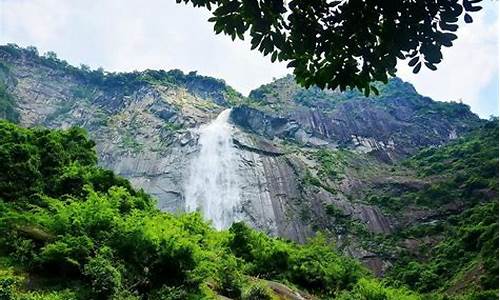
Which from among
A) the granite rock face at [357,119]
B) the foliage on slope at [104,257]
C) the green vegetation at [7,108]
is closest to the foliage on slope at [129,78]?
the granite rock face at [357,119]

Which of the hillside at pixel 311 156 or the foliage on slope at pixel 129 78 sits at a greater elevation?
the foliage on slope at pixel 129 78

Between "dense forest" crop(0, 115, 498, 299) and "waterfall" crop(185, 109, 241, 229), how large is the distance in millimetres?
25670

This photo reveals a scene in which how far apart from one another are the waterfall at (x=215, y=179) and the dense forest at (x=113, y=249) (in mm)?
25670

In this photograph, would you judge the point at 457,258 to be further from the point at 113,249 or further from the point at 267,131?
the point at 267,131

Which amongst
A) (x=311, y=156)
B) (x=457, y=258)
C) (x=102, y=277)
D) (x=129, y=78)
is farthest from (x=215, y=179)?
(x=102, y=277)

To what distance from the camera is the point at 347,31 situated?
11.1 feet

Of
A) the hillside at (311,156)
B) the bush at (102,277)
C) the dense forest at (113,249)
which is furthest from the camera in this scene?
the hillside at (311,156)

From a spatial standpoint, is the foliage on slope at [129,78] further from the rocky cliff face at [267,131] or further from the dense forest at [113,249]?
the dense forest at [113,249]

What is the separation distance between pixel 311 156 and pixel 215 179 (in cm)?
1192

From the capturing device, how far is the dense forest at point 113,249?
8297 millimetres

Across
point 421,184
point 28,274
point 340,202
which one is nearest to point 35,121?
point 340,202

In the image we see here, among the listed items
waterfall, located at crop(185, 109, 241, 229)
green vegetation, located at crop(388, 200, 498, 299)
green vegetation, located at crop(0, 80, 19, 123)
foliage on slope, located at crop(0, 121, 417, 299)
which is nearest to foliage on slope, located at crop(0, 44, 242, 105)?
green vegetation, located at crop(0, 80, 19, 123)

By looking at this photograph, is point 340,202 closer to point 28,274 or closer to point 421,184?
point 421,184

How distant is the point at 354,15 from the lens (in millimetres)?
3312
